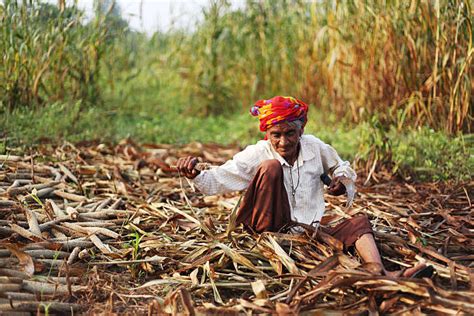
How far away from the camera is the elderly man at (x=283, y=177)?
2902 millimetres

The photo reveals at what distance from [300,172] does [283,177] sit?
6.9 inches

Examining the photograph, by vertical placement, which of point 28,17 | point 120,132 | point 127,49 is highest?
point 28,17

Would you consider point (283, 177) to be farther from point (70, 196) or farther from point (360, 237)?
point (70, 196)

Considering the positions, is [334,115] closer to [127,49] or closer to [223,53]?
[223,53]

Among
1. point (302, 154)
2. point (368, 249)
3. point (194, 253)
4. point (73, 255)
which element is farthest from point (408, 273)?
point (73, 255)

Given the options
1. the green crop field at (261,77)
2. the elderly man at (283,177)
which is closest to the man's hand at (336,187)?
the elderly man at (283,177)

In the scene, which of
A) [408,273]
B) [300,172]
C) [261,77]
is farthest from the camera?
[261,77]

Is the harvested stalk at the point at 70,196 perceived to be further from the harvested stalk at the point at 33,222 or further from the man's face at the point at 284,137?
the man's face at the point at 284,137

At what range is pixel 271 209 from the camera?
9.71ft

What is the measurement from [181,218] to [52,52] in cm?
323

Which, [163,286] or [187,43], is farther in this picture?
[187,43]

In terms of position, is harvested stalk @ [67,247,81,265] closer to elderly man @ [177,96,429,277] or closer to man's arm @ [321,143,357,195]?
elderly man @ [177,96,429,277]

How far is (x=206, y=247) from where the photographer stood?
2947mm

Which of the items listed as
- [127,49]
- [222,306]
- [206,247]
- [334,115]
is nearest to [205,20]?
[127,49]
